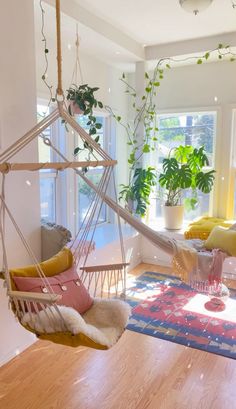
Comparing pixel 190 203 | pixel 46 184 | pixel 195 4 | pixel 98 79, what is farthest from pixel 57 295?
pixel 190 203

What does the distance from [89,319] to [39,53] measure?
2.42 metres

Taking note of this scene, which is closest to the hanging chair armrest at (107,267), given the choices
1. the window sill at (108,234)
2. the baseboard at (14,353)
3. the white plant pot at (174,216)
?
the baseboard at (14,353)

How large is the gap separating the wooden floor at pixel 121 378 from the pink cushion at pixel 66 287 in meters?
0.55

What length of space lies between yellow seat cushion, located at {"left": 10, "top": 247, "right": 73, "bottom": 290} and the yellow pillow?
1.40 m

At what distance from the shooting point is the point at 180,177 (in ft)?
13.1

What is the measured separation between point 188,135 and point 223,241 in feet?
6.33

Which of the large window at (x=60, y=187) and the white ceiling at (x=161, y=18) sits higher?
the white ceiling at (x=161, y=18)

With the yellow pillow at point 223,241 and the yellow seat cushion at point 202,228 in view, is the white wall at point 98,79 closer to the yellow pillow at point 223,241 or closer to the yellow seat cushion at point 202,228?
the yellow seat cushion at point 202,228

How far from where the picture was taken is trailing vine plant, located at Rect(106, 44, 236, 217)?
13.5 ft

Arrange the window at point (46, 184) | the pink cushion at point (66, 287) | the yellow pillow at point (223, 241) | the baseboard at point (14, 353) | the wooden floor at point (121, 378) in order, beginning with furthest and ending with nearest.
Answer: the window at point (46, 184) → the yellow pillow at point (223, 241) → the baseboard at point (14, 353) → the wooden floor at point (121, 378) → the pink cushion at point (66, 287)

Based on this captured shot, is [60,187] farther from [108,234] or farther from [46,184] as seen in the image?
[108,234]

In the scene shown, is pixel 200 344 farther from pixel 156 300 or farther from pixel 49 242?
pixel 49 242

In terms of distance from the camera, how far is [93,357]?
2387mm

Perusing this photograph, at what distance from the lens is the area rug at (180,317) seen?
8.45 ft
